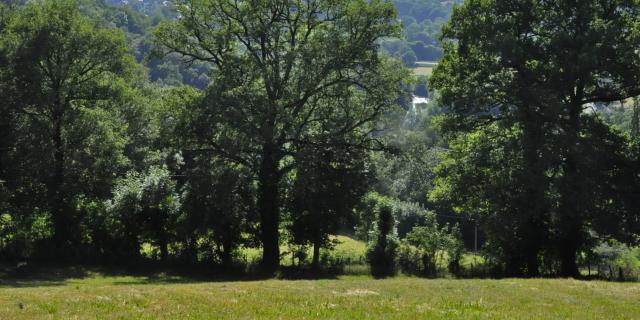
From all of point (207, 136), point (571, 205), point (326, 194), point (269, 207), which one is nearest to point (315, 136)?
point (326, 194)

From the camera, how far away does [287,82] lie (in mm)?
41344

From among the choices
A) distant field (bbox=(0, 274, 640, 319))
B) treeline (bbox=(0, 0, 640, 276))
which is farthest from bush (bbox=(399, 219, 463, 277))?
distant field (bbox=(0, 274, 640, 319))

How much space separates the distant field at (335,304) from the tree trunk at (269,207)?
1695 cm

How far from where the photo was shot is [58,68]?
143 ft

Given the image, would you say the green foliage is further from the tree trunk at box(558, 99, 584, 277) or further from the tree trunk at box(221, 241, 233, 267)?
the tree trunk at box(558, 99, 584, 277)

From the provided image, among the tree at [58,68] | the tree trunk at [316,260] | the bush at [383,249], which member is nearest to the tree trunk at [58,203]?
the tree at [58,68]

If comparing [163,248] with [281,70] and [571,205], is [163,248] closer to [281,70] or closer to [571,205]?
[281,70]

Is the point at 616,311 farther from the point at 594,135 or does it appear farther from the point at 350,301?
the point at 594,135

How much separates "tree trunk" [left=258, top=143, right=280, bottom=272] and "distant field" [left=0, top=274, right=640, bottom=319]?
1695 centimetres

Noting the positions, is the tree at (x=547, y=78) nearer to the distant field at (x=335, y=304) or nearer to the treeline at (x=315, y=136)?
the treeline at (x=315, y=136)

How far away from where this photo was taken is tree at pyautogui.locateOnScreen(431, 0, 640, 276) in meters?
35.4

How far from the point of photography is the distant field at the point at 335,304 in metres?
17.6

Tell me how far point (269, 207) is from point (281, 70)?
355 inches

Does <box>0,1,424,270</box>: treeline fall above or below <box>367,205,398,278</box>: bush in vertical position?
above
